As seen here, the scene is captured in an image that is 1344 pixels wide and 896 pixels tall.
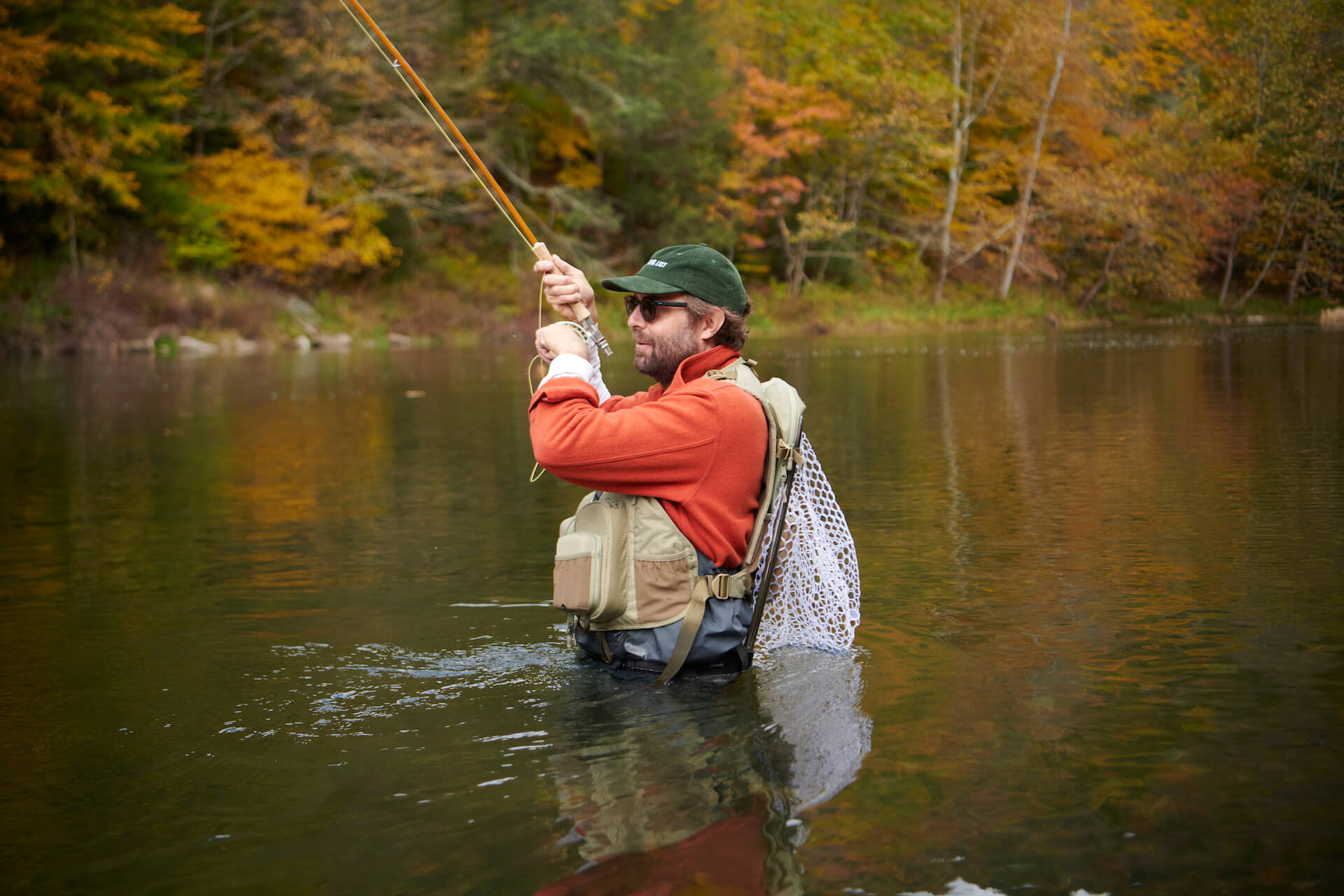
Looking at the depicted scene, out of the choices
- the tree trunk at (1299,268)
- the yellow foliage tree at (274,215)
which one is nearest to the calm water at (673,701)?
the yellow foliage tree at (274,215)

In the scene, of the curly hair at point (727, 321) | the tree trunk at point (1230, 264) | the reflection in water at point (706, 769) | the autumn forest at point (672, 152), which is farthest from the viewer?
the tree trunk at point (1230, 264)

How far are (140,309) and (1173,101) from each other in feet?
96.9

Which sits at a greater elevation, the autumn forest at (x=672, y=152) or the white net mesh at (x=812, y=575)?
the autumn forest at (x=672, y=152)

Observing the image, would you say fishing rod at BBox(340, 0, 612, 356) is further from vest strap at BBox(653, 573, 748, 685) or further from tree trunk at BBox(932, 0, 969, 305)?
tree trunk at BBox(932, 0, 969, 305)

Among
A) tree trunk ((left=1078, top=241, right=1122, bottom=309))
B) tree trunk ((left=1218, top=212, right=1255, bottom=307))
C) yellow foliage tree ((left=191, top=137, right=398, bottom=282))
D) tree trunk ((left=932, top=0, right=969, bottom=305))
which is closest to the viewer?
yellow foliage tree ((left=191, top=137, right=398, bottom=282))

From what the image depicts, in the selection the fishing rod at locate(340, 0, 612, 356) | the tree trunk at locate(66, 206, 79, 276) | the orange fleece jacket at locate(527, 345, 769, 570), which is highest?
the tree trunk at locate(66, 206, 79, 276)

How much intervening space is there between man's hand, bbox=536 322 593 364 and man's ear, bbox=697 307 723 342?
0.34 metres

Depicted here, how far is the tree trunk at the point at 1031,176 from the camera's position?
128 feet

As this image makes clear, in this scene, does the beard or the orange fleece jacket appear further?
the beard

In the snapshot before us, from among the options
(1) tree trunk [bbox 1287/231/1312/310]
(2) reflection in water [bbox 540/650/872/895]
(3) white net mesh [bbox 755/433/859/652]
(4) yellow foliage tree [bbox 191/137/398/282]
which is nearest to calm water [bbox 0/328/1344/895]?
(2) reflection in water [bbox 540/650/872/895]

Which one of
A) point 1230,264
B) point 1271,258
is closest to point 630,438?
point 1271,258

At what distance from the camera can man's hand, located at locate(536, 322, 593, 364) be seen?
12.9 ft

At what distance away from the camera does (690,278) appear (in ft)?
12.7

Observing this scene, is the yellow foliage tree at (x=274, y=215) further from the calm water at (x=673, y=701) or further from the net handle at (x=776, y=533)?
the net handle at (x=776, y=533)
